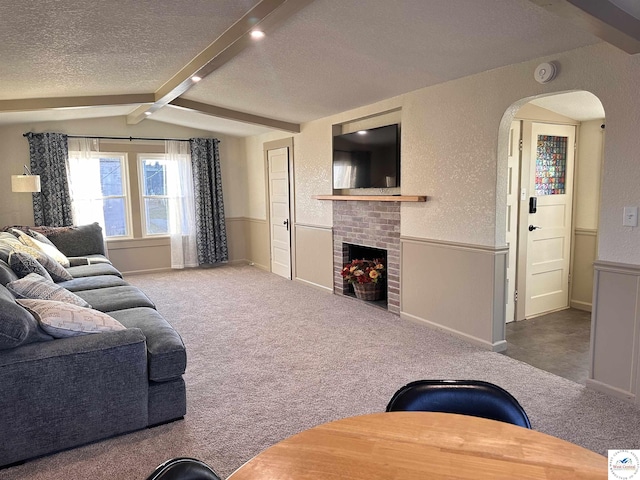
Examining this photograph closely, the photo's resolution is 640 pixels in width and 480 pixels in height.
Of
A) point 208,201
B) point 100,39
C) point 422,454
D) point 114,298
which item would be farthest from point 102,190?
point 422,454

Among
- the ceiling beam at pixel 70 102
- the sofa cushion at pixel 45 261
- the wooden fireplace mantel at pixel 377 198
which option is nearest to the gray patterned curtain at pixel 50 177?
the ceiling beam at pixel 70 102

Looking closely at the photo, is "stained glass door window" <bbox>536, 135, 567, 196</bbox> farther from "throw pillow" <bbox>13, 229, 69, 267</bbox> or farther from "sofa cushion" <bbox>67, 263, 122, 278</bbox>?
"throw pillow" <bbox>13, 229, 69, 267</bbox>

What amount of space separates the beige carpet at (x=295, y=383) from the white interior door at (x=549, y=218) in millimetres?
1393

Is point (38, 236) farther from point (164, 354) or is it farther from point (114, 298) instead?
point (164, 354)

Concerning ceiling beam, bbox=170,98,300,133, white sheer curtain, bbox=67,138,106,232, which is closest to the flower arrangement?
ceiling beam, bbox=170,98,300,133

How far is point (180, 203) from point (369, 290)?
12.5ft

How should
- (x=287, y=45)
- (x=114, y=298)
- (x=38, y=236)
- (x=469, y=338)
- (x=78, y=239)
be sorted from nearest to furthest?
(x=287, y=45) → (x=114, y=298) → (x=469, y=338) → (x=38, y=236) → (x=78, y=239)

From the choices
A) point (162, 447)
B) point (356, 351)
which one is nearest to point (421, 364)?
point (356, 351)

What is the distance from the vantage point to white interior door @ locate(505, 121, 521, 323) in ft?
14.1

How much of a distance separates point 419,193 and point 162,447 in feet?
9.96

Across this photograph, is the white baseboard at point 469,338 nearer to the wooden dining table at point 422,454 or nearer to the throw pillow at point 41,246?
the wooden dining table at point 422,454

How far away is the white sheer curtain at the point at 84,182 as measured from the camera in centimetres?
662

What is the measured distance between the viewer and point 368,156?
16.3 feet

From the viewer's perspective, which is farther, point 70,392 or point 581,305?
point 581,305
